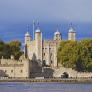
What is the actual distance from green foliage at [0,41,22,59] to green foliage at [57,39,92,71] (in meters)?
12.7

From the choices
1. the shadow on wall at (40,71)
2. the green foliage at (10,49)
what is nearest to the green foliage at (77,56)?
the shadow on wall at (40,71)

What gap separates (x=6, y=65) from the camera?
117 meters

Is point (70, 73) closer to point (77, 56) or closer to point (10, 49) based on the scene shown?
point (77, 56)

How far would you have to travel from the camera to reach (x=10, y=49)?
138 metres

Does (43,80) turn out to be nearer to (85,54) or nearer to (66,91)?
(85,54)

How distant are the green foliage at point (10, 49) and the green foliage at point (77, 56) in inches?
500

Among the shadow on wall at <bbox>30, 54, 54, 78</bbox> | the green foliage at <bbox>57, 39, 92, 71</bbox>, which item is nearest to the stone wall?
the shadow on wall at <bbox>30, 54, 54, 78</bbox>

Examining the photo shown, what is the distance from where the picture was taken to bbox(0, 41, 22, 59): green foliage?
13288 centimetres

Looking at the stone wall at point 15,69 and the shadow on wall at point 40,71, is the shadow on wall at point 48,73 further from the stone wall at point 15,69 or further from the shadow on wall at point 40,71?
the stone wall at point 15,69

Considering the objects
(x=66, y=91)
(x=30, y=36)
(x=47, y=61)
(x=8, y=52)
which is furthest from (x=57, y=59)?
(x=66, y=91)

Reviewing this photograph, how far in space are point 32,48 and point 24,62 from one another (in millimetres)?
16111

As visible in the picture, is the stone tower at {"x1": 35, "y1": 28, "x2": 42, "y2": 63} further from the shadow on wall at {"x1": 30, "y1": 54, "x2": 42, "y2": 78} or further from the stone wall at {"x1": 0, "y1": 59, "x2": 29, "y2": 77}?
the stone wall at {"x1": 0, "y1": 59, "x2": 29, "y2": 77}

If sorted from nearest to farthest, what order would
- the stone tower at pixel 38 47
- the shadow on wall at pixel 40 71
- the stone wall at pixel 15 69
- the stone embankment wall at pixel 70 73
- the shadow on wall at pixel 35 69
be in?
1. the stone wall at pixel 15 69
2. the stone embankment wall at pixel 70 73
3. the shadow on wall at pixel 35 69
4. the shadow on wall at pixel 40 71
5. the stone tower at pixel 38 47

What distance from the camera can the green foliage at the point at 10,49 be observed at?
132875 millimetres
